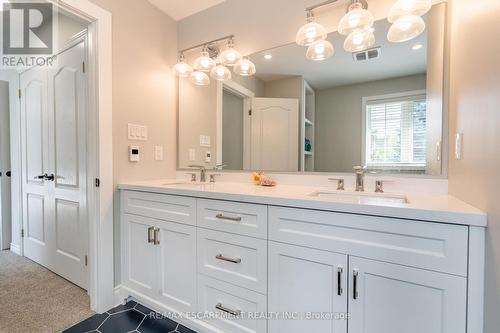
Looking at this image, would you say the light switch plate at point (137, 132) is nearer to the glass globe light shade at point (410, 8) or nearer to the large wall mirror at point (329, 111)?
the large wall mirror at point (329, 111)

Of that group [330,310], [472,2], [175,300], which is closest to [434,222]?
[330,310]

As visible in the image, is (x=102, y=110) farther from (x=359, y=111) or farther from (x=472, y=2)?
(x=472, y=2)

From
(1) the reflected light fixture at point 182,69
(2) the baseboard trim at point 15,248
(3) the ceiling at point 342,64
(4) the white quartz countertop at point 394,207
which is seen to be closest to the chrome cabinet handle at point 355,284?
(4) the white quartz countertop at point 394,207

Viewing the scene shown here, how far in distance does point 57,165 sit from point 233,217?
5.84 ft

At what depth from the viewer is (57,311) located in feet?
5.26

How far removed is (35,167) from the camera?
2.28 m

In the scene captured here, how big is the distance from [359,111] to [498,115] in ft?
2.88

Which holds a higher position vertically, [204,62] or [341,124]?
[204,62]

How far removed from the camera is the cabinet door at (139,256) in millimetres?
1555

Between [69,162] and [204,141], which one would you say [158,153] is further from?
[69,162]

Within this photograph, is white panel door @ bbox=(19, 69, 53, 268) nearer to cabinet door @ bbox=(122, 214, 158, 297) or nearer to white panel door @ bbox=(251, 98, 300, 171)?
cabinet door @ bbox=(122, 214, 158, 297)

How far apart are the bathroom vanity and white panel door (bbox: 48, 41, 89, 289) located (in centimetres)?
65

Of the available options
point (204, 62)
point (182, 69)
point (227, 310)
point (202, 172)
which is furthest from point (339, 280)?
point (182, 69)

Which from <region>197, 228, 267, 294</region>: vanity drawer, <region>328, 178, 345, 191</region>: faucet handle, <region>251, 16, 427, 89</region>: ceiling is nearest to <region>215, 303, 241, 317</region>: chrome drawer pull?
<region>197, 228, 267, 294</region>: vanity drawer
